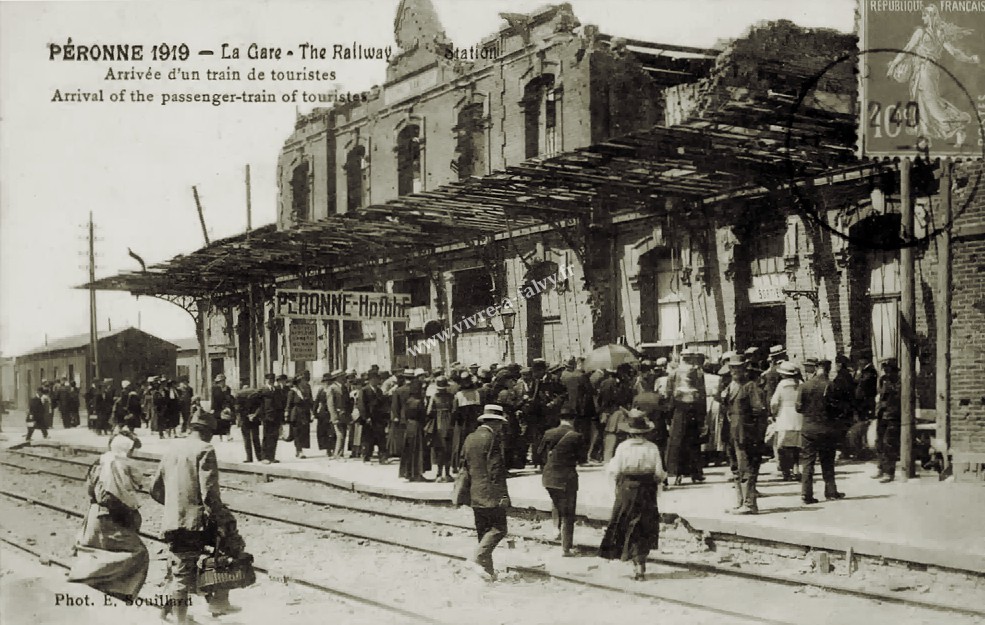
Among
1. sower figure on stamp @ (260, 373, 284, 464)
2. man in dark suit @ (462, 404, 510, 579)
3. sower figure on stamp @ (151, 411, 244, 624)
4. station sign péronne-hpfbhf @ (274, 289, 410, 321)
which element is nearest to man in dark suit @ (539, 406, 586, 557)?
man in dark suit @ (462, 404, 510, 579)

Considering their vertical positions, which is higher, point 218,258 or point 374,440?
point 218,258

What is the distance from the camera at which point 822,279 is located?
608 inches

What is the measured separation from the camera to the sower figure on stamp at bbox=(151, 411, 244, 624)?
7450mm

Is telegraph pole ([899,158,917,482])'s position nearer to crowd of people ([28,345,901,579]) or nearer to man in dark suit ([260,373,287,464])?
crowd of people ([28,345,901,579])

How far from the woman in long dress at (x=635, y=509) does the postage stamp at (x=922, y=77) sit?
5.70 meters

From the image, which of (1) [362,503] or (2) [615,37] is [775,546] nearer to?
(1) [362,503]

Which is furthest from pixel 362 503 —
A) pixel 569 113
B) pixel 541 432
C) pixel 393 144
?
pixel 393 144

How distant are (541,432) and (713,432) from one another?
3.10 meters

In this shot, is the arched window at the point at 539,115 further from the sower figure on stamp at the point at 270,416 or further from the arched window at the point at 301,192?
the arched window at the point at 301,192

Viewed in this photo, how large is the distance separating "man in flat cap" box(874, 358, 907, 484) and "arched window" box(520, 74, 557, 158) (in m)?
10.5

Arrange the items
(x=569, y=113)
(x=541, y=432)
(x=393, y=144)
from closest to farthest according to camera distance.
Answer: (x=541, y=432) → (x=569, y=113) → (x=393, y=144)

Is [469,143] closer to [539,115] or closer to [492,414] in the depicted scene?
[539,115]

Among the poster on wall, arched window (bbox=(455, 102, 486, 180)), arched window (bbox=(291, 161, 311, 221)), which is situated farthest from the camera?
arched window (bbox=(291, 161, 311, 221))

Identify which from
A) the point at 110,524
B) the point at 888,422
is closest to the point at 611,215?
the point at 888,422
